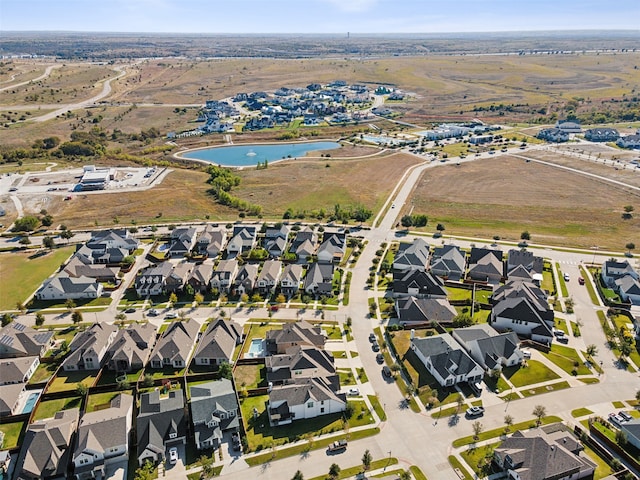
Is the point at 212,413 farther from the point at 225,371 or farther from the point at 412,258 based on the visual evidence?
the point at 412,258

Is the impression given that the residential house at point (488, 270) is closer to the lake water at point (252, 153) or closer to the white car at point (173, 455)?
the white car at point (173, 455)

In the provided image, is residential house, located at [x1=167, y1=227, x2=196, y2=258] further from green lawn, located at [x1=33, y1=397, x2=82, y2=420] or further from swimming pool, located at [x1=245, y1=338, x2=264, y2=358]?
green lawn, located at [x1=33, y1=397, x2=82, y2=420]

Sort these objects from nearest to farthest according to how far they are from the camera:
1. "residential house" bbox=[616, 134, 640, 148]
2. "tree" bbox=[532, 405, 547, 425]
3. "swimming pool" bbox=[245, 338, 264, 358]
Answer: "tree" bbox=[532, 405, 547, 425] → "swimming pool" bbox=[245, 338, 264, 358] → "residential house" bbox=[616, 134, 640, 148]

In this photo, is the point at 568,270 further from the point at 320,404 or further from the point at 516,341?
the point at 320,404

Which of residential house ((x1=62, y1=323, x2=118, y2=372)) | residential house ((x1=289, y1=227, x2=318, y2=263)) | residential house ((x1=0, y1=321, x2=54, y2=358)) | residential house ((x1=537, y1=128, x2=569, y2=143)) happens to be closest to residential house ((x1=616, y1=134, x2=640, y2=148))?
residential house ((x1=537, y1=128, x2=569, y2=143))

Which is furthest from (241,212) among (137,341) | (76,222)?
A: (137,341)

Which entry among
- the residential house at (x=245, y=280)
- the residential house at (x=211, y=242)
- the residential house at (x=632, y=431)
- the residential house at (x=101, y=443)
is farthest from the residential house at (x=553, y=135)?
the residential house at (x=101, y=443)
